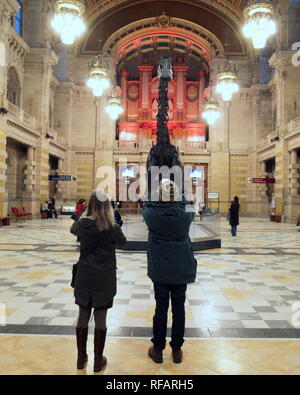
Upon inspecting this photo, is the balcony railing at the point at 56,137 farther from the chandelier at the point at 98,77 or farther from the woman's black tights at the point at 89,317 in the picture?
the woman's black tights at the point at 89,317

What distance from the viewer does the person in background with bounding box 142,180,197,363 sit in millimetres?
3139

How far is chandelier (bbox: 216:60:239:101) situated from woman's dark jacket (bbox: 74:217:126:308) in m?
13.3

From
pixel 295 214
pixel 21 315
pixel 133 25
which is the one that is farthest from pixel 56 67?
pixel 21 315

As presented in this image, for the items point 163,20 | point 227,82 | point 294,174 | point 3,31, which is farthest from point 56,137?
point 294,174

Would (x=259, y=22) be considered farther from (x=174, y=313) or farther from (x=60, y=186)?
(x=60, y=186)

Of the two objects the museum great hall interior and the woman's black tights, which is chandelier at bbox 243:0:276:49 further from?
the woman's black tights

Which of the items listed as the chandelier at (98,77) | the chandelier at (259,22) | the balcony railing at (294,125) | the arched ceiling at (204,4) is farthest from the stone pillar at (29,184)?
the balcony railing at (294,125)

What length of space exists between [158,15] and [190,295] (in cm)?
3193

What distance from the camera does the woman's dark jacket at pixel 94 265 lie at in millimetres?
2932

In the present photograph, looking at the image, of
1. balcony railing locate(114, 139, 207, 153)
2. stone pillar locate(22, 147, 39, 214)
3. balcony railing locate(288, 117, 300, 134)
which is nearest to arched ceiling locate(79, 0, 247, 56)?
balcony railing locate(114, 139, 207, 153)

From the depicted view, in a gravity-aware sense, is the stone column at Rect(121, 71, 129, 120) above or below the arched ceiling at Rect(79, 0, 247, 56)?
below

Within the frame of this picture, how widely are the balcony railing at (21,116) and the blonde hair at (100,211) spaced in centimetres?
1904

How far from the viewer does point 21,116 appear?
21297mm

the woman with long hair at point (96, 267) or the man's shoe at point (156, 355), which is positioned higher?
the woman with long hair at point (96, 267)
